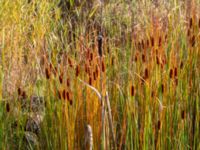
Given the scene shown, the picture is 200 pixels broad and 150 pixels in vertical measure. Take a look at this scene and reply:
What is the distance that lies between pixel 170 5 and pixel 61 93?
95.3 inches

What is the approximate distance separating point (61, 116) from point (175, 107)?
520 millimetres

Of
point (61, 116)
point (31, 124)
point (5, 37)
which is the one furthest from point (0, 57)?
point (61, 116)

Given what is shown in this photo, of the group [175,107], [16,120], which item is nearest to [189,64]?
[175,107]

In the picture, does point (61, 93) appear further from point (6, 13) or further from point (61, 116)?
point (6, 13)

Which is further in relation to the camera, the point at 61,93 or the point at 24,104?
the point at 24,104

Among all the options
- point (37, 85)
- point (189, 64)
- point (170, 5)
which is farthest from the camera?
point (170, 5)

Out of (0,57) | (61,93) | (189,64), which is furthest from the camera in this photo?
(0,57)

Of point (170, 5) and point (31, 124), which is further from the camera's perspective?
point (170, 5)

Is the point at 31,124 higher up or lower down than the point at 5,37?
lower down

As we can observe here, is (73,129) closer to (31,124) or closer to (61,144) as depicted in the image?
(61,144)

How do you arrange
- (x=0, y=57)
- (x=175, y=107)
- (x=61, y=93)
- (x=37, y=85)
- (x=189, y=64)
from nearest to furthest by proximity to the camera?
(x=61, y=93), (x=175, y=107), (x=189, y=64), (x=37, y=85), (x=0, y=57)

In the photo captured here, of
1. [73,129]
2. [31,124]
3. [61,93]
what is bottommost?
[31,124]

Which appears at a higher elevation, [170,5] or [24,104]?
[170,5]

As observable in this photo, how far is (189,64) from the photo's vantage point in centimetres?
268
